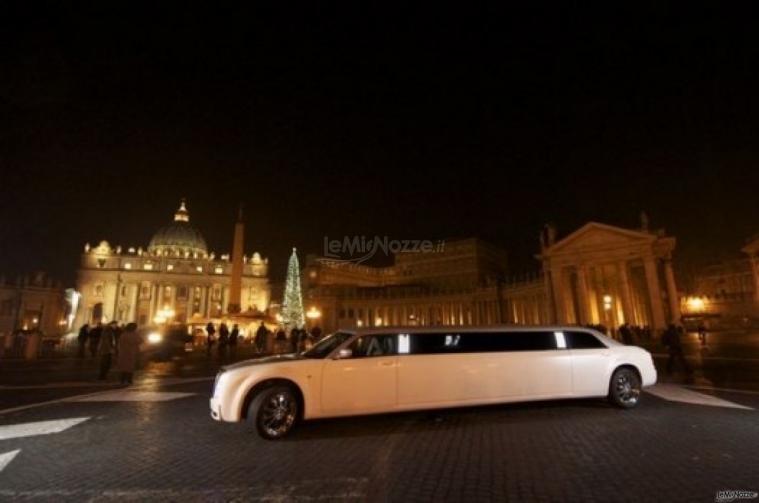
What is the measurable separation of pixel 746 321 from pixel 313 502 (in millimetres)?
56362

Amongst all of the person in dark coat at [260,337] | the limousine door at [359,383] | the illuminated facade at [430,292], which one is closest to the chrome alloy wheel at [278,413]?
the limousine door at [359,383]

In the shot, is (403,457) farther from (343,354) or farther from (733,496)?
(733,496)

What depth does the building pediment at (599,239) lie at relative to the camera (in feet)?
146

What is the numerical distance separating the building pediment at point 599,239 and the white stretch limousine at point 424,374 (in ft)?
133

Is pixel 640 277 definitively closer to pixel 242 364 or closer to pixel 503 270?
pixel 503 270

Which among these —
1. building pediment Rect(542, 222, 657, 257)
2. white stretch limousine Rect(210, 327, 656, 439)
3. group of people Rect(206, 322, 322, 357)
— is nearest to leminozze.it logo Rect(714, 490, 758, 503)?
white stretch limousine Rect(210, 327, 656, 439)

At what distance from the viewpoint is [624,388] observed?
9.59 metres

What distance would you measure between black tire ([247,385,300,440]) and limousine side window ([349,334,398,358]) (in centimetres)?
Result: 142

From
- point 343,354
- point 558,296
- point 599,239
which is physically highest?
point 599,239

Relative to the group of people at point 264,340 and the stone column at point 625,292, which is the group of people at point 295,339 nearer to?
the group of people at point 264,340

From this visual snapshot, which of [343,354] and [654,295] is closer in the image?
[343,354]

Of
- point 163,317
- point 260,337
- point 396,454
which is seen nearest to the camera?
point 396,454

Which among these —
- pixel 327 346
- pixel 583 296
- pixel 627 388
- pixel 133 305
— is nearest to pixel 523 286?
pixel 583 296

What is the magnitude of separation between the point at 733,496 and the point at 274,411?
6551mm
